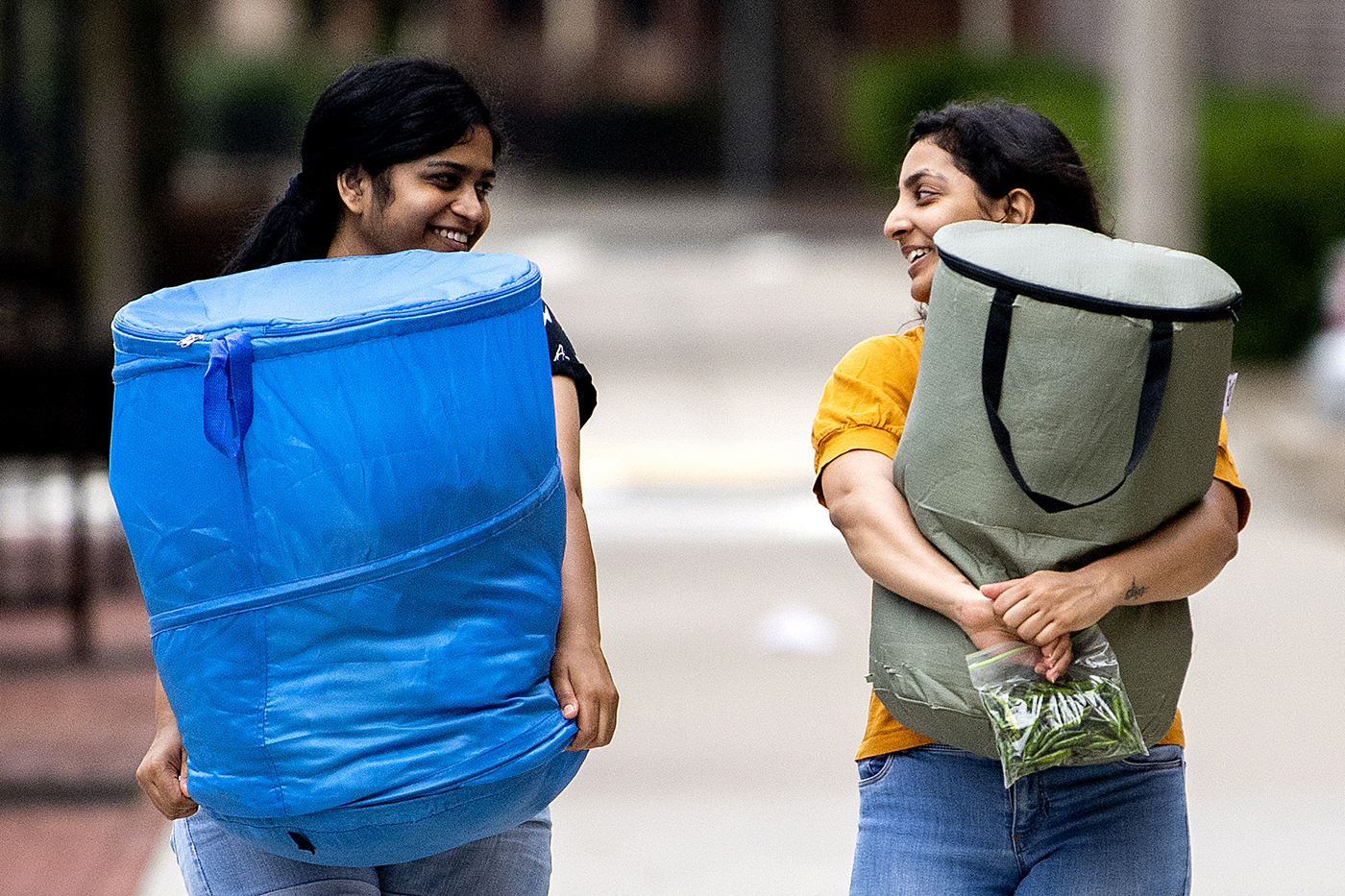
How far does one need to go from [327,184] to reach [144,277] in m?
10.5

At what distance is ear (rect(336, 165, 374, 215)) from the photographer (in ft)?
7.44

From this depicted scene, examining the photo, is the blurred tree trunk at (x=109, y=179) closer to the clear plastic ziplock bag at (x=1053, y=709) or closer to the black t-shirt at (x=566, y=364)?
the black t-shirt at (x=566, y=364)

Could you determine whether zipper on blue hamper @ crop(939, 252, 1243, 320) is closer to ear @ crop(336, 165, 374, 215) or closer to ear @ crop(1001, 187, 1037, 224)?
ear @ crop(1001, 187, 1037, 224)

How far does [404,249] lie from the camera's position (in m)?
2.28

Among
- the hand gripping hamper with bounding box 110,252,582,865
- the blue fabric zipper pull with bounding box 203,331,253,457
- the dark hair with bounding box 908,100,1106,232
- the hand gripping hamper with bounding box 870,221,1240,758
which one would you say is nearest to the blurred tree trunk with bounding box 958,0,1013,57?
the dark hair with bounding box 908,100,1106,232

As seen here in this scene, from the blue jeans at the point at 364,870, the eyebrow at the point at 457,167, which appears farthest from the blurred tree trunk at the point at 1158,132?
the blue jeans at the point at 364,870

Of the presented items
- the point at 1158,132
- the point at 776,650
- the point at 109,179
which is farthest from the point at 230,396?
the point at 109,179

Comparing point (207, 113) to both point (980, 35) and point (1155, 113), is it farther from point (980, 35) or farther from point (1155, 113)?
point (1155, 113)

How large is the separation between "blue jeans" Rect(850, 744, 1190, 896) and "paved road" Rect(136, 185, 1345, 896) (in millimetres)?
2266

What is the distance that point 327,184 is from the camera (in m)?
2.30

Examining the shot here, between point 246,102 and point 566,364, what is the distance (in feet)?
128

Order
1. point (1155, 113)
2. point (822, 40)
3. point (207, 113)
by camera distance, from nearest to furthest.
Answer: point (1155, 113)
point (822, 40)
point (207, 113)

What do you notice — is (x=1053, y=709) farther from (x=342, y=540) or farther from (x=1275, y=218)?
(x=1275, y=218)

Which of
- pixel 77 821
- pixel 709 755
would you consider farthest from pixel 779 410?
pixel 77 821
